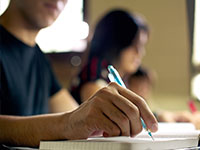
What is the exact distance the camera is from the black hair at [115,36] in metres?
1.32

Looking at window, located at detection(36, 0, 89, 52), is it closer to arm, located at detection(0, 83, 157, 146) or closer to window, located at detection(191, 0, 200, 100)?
window, located at detection(191, 0, 200, 100)

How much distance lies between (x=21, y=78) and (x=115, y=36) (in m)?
0.59

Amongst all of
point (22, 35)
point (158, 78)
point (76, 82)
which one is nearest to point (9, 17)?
point (22, 35)

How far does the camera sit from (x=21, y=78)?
0.83 m

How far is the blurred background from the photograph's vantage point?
1.71 m

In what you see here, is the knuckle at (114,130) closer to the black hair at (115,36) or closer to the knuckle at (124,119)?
the knuckle at (124,119)

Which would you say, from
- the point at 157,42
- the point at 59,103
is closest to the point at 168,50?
the point at 157,42

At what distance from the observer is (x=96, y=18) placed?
2.02 meters

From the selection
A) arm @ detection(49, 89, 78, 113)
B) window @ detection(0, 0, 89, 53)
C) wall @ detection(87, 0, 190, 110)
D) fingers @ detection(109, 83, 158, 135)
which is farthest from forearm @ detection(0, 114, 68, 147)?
wall @ detection(87, 0, 190, 110)

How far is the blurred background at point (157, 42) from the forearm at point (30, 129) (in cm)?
111

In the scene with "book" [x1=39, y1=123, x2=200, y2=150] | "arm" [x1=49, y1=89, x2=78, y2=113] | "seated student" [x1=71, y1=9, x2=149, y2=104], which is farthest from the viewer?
"seated student" [x1=71, y1=9, x2=149, y2=104]

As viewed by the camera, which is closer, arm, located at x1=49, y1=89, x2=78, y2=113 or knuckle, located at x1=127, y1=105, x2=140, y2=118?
knuckle, located at x1=127, y1=105, x2=140, y2=118

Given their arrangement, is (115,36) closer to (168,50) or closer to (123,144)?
(168,50)

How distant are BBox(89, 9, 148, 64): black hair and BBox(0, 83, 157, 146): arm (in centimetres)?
82
